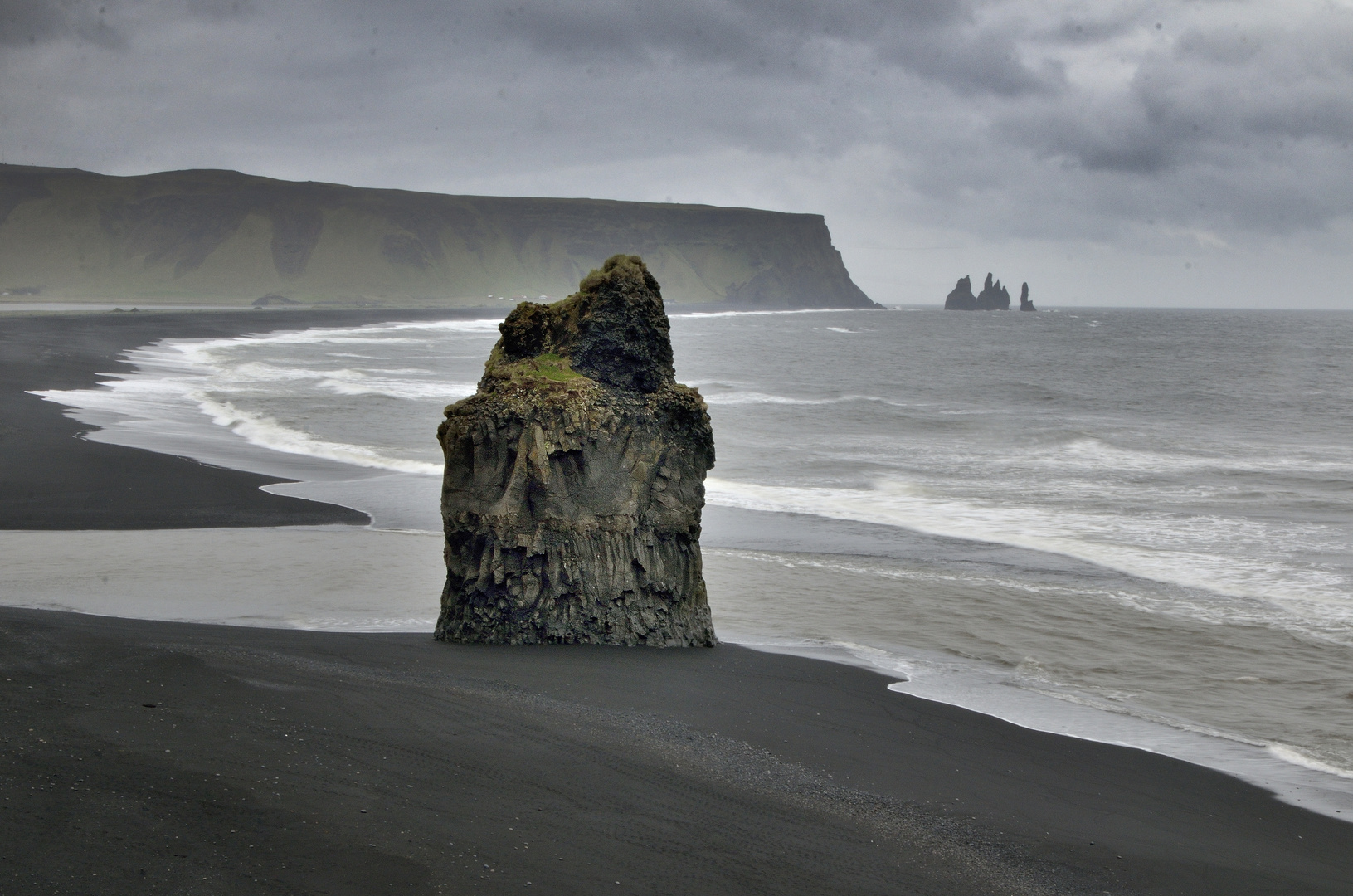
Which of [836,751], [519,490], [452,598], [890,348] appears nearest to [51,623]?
[452,598]

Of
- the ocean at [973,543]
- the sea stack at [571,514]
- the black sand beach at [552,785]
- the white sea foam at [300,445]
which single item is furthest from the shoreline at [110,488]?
the sea stack at [571,514]

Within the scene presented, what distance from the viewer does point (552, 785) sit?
5.11 meters

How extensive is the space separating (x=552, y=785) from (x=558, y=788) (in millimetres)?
46

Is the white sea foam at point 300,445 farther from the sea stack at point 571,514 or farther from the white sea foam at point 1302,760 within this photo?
the white sea foam at point 1302,760

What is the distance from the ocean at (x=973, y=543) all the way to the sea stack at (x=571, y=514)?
3.55 feet

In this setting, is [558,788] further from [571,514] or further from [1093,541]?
[1093,541]

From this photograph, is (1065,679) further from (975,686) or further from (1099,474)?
(1099,474)

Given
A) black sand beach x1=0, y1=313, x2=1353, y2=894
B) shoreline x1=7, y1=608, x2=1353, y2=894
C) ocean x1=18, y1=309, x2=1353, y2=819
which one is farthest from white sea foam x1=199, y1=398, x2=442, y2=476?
Result: shoreline x1=7, y1=608, x2=1353, y2=894

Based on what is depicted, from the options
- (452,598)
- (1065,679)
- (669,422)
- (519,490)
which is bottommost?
(1065,679)

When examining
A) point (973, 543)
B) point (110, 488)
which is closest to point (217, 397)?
point (110, 488)

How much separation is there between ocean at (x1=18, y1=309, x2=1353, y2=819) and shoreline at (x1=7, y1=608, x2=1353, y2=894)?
1.22 metres

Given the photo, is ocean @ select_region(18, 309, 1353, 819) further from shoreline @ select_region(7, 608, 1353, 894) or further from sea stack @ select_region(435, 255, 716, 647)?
shoreline @ select_region(7, 608, 1353, 894)

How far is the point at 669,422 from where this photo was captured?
8641mm

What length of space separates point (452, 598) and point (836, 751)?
11.2ft
